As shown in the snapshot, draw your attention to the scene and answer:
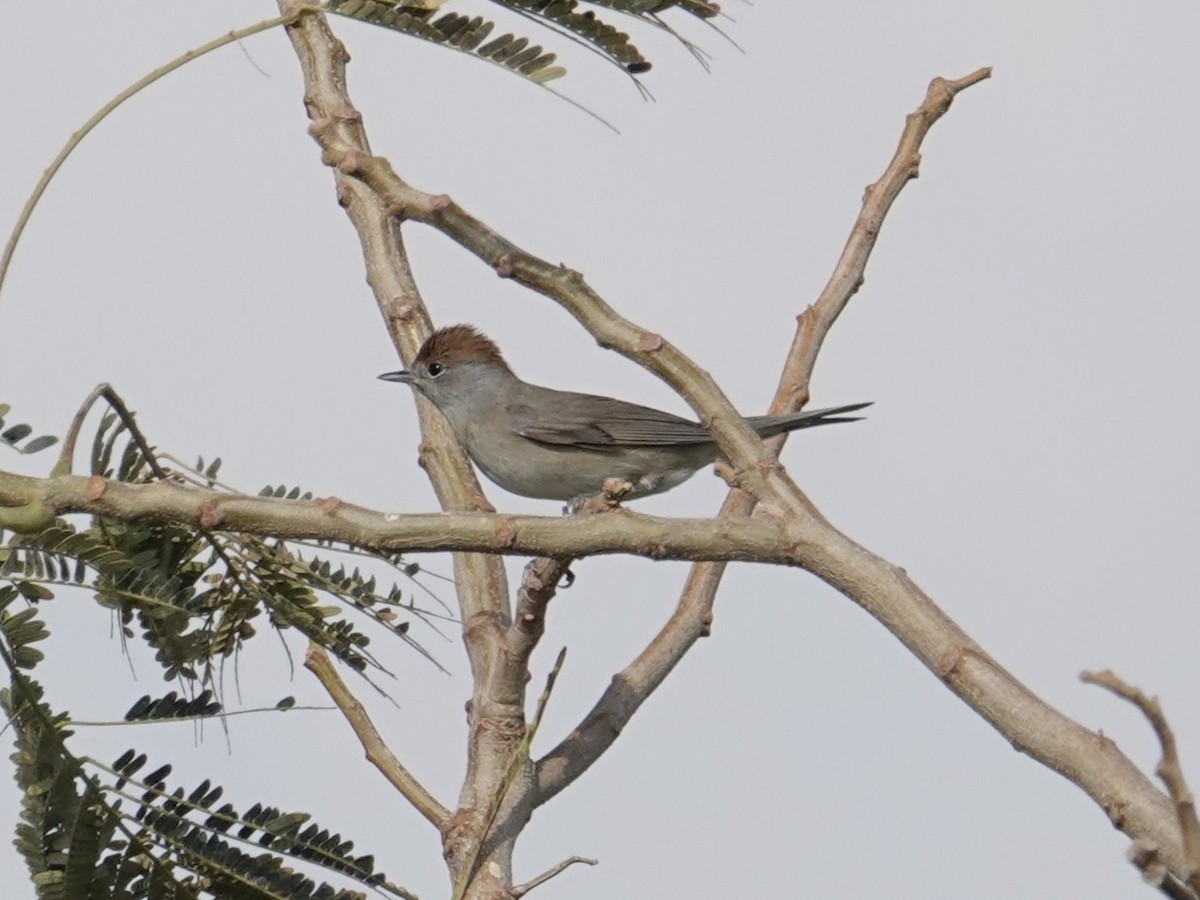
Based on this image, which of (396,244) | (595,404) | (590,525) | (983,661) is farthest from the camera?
(595,404)

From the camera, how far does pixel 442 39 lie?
385cm

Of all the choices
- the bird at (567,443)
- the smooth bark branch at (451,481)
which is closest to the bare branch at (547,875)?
the smooth bark branch at (451,481)

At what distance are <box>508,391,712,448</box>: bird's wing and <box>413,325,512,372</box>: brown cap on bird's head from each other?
1.24 feet

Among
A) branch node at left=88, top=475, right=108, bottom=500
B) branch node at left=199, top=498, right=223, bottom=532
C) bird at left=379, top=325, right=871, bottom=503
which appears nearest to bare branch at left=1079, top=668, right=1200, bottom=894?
branch node at left=199, top=498, right=223, bottom=532

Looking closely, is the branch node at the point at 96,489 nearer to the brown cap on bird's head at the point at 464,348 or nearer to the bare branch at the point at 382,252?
the bare branch at the point at 382,252

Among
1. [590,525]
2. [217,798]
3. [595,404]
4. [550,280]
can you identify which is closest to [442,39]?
[550,280]

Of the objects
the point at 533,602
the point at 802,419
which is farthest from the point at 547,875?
the point at 802,419

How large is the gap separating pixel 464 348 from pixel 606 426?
899 mm

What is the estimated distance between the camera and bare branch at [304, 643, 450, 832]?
15.4 feet

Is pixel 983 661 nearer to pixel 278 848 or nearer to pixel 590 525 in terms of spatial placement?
pixel 590 525

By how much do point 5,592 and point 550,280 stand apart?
1.32 metres

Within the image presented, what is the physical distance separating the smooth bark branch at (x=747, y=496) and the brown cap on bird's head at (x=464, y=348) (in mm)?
1868

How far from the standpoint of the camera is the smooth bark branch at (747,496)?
198 inches

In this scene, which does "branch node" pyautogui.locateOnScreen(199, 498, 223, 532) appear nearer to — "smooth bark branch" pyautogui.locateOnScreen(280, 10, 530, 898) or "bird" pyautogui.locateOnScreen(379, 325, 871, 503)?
"smooth bark branch" pyautogui.locateOnScreen(280, 10, 530, 898)
